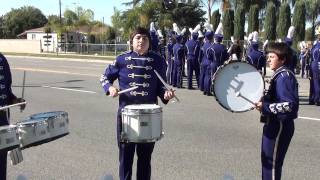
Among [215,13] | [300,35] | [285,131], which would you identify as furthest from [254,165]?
[215,13]

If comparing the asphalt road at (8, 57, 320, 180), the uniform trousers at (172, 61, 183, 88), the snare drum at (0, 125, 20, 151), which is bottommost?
the asphalt road at (8, 57, 320, 180)

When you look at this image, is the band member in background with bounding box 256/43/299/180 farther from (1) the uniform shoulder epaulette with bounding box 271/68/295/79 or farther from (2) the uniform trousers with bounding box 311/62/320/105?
(2) the uniform trousers with bounding box 311/62/320/105

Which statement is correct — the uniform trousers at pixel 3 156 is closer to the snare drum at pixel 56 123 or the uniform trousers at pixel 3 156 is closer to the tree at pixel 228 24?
the snare drum at pixel 56 123

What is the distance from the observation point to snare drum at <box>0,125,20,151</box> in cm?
446

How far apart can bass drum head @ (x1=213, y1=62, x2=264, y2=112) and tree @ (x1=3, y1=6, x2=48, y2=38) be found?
4147 inches

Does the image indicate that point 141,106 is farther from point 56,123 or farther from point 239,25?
point 239,25

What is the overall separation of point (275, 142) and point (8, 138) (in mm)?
2399

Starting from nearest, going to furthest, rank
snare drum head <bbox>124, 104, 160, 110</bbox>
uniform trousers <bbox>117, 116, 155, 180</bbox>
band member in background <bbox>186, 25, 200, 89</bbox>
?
snare drum head <bbox>124, 104, 160, 110</bbox> → uniform trousers <bbox>117, 116, 155, 180</bbox> → band member in background <bbox>186, 25, 200, 89</bbox>

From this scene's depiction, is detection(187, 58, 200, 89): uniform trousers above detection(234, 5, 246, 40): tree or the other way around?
the other way around

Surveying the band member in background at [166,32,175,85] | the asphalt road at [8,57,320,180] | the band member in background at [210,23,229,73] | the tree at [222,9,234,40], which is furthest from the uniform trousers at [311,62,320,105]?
the tree at [222,9,234,40]

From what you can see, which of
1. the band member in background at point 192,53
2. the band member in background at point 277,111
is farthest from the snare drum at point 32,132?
the band member in background at point 192,53

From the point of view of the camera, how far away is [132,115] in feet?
16.4

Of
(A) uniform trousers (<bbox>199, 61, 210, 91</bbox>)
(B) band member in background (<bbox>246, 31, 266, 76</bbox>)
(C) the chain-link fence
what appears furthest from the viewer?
(C) the chain-link fence

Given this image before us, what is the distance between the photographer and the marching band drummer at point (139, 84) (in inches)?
214
